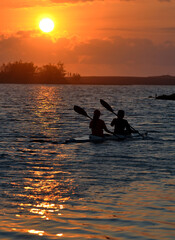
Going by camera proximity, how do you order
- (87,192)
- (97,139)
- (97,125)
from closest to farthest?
(87,192)
(97,125)
(97,139)

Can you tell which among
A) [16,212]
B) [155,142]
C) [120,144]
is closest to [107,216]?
[16,212]

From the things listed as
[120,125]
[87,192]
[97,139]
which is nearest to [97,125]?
[97,139]

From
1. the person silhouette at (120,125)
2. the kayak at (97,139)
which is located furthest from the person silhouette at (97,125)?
the person silhouette at (120,125)

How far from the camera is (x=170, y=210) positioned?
33.4 ft

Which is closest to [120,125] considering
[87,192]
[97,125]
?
[97,125]

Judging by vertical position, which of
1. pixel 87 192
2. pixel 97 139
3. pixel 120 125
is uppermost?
pixel 120 125

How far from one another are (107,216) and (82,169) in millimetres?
5712

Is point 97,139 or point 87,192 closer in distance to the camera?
point 87,192

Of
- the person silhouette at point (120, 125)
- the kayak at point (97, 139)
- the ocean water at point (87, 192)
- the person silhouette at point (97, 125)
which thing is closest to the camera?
the ocean water at point (87, 192)

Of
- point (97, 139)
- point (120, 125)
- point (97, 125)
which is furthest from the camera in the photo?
point (120, 125)

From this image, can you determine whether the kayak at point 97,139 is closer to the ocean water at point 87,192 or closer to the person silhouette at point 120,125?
the person silhouette at point 120,125

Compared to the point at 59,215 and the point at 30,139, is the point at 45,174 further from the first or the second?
the point at 30,139

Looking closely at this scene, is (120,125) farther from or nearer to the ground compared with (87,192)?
farther from the ground

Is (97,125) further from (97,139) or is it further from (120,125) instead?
(120,125)
